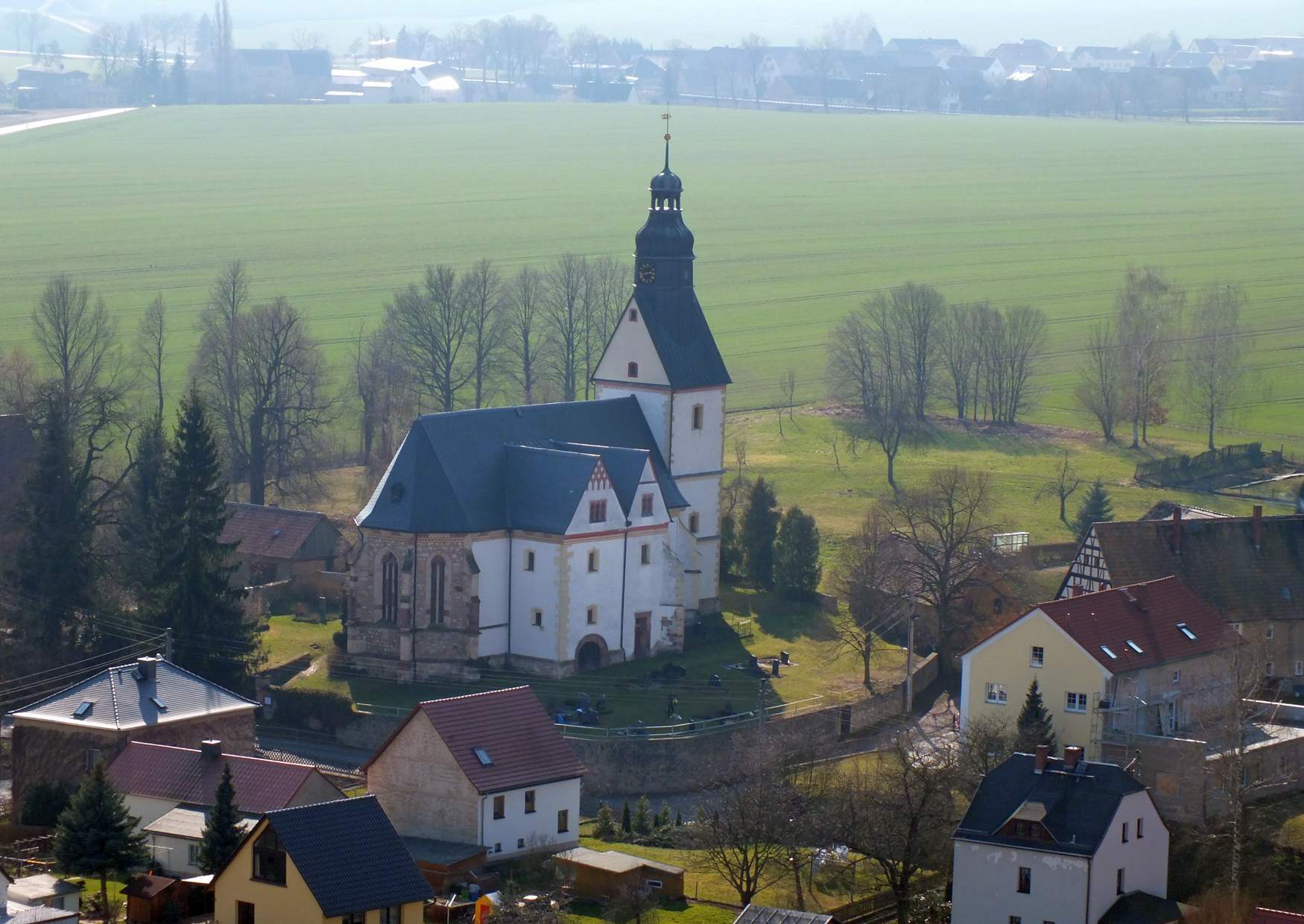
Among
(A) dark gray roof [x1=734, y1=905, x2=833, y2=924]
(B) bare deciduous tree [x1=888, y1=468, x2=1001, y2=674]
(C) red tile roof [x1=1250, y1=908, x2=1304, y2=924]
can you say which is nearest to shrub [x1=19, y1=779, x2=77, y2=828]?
(A) dark gray roof [x1=734, y1=905, x2=833, y2=924]

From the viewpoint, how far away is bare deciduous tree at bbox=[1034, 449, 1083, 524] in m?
89.2

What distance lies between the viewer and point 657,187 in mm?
74562

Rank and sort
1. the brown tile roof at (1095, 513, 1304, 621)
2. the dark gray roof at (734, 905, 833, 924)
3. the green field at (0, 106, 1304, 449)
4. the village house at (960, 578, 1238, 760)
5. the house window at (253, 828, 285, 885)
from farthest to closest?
1. the green field at (0, 106, 1304, 449)
2. the brown tile roof at (1095, 513, 1304, 621)
3. the village house at (960, 578, 1238, 760)
4. the house window at (253, 828, 285, 885)
5. the dark gray roof at (734, 905, 833, 924)

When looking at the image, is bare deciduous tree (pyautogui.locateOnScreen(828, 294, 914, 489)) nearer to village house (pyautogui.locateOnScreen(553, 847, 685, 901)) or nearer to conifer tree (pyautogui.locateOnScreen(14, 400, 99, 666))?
conifer tree (pyautogui.locateOnScreen(14, 400, 99, 666))

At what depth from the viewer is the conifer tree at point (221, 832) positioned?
4988 centimetres

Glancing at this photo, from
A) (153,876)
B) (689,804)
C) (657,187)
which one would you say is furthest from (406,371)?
(153,876)

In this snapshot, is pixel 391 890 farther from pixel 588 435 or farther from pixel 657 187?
pixel 657 187

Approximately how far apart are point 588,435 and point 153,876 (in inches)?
1018

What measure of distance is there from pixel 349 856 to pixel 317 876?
2.89 feet

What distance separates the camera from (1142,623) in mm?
60750

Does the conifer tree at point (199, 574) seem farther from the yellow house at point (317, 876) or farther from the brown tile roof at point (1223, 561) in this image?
the brown tile roof at point (1223, 561)

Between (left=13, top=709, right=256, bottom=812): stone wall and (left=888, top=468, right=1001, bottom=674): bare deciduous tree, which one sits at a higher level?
(left=888, top=468, right=1001, bottom=674): bare deciduous tree

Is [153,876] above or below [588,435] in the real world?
below

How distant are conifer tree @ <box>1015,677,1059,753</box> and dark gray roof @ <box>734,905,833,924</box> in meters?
12.3
